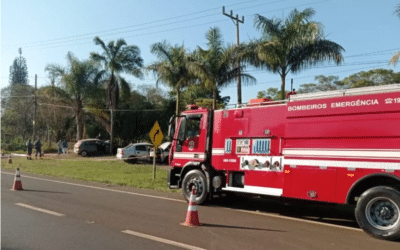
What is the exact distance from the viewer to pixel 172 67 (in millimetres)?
24656

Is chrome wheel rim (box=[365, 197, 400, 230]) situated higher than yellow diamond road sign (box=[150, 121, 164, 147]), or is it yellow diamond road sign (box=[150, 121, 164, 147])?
yellow diamond road sign (box=[150, 121, 164, 147])

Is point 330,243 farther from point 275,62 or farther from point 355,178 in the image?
point 275,62

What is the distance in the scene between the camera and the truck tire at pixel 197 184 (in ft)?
33.8

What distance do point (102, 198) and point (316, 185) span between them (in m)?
6.08

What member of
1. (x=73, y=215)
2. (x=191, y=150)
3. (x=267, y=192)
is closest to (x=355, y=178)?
(x=267, y=192)

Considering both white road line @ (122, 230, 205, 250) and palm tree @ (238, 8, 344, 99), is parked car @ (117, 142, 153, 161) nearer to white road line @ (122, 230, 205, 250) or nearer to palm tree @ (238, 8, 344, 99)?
palm tree @ (238, 8, 344, 99)

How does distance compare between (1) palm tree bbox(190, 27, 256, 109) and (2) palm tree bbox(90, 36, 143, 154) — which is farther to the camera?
(2) palm tree bbox(90, 36, 143, 154)

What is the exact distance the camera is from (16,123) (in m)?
61.3

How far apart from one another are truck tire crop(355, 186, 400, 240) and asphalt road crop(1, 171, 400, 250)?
0.21m

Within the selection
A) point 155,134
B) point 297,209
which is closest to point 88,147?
point 155,134

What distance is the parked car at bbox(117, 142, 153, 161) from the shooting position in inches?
1065

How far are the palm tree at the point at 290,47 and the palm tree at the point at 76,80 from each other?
843 inches

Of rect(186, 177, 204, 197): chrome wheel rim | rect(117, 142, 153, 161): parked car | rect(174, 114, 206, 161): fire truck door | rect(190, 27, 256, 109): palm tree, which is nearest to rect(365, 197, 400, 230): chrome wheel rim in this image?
rect(186, 177, 204, 197): chrome wheel rim

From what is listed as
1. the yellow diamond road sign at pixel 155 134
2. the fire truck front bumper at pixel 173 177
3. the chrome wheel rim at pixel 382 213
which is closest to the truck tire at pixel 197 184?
the fire truck front bumper at pixel 173 177
